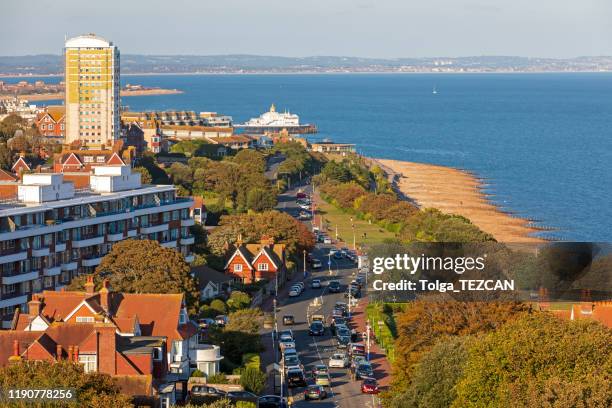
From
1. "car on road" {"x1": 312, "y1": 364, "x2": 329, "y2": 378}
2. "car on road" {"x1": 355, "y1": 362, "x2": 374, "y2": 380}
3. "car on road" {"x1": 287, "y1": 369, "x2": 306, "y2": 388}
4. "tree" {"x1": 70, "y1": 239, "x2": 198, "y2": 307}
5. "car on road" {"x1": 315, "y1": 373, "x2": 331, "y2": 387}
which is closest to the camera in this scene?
"car on road" {"x1": 287, "y1": 369, "x2": 306, "y2": 388}

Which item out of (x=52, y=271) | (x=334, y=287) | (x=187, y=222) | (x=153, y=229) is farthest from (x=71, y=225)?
(x=334, y=287)

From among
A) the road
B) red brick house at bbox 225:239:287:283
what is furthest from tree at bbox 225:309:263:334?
red brick house at bbox 225:239:287:283

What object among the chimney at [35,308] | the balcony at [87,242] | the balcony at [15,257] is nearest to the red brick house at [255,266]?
the balcony at [87,242]

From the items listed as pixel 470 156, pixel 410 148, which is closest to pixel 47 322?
pixel 470 156

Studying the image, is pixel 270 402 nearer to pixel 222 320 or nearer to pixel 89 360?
pixel 89 360

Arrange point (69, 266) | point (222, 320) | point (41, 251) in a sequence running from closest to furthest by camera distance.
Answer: point (222, 320) < point (41, 251) < point (69, 266)

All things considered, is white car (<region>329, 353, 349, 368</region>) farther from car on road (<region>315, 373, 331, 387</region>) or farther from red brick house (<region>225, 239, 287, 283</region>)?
red brick house (<region>225, 239, 287, 283</region>)

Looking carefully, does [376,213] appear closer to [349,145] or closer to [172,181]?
[172,181]
